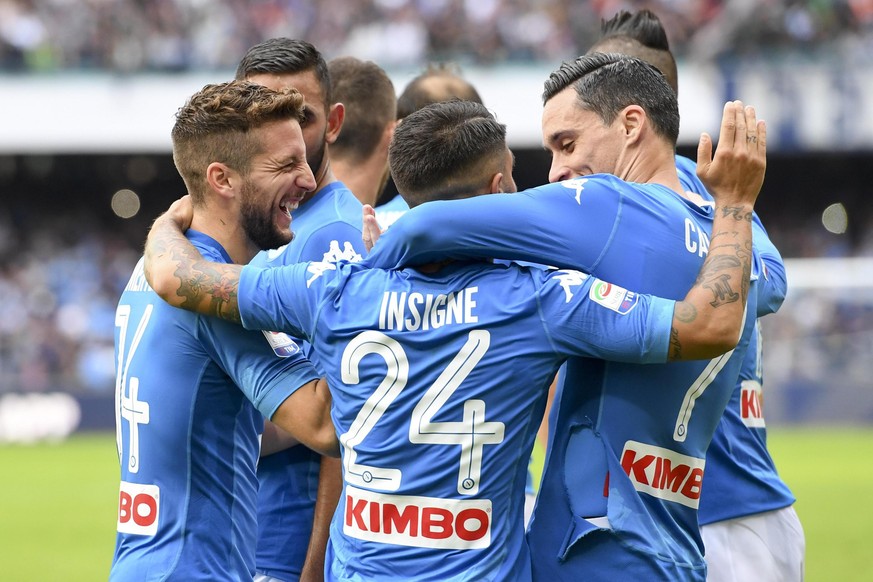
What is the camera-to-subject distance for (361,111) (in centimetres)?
464

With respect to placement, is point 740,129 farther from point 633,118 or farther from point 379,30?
point 379,30

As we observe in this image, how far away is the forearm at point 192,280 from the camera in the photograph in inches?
113

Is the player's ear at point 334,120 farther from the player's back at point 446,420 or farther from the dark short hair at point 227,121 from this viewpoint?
the player's back at point 446,420

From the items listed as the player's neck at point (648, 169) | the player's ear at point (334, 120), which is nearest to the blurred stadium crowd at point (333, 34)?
the player's ear at point (334, 120)

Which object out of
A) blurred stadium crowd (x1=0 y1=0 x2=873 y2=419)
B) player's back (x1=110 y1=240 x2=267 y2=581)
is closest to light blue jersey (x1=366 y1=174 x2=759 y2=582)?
player's back (x1=110 y1=240 x2=267 y2=581)

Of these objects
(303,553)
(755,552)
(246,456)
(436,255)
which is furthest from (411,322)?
(755,552)

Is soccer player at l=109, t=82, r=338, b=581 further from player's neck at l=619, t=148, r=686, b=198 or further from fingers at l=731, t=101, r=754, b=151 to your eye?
fingers at l=731, t=101, r=754, b=151

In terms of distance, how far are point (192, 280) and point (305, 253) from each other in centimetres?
64

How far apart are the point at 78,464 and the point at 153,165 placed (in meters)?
11.9

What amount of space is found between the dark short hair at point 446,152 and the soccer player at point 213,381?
484 mm

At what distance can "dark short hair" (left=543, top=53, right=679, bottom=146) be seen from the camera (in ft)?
9.85

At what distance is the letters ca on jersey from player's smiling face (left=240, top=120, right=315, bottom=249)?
35.3 inches

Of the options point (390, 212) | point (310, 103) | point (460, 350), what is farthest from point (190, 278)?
point (390, 212)

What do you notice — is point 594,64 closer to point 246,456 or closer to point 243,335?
point 243,335
